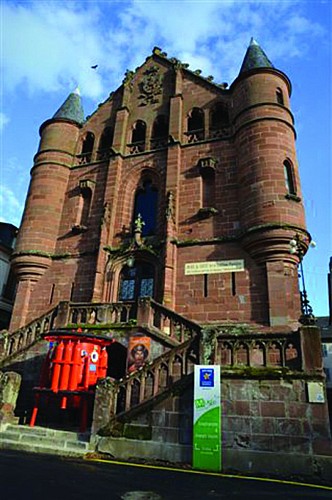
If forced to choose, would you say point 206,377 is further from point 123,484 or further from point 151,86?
point 151,86

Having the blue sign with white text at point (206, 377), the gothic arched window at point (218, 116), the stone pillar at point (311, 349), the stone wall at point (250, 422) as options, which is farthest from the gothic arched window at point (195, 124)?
the stone wall at point (250, 422)

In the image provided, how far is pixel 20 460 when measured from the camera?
7.21 m

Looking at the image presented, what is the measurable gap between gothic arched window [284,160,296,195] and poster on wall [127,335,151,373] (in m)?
8.78

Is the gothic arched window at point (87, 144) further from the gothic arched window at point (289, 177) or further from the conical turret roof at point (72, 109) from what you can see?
the gothic arched window at point (289, 177)

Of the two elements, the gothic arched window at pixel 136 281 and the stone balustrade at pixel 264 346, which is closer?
the stone balustrade at pixel 264 346

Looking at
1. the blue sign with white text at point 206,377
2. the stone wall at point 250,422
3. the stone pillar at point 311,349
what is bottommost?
the stone wall at point 250,422

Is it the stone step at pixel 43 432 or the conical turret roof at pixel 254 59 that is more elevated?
the conical turret roof at pixel 254 59

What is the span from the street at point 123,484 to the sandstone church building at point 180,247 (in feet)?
3.88

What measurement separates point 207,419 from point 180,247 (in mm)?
9090

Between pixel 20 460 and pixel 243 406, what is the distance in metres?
4.73

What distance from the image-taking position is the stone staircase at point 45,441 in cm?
812

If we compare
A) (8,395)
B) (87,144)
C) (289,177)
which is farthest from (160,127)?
(8,395)

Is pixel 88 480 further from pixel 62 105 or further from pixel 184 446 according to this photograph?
pixel 62 105

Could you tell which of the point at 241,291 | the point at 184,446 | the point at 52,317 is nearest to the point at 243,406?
the point at 184,446
